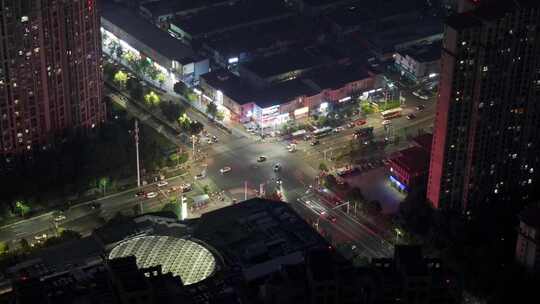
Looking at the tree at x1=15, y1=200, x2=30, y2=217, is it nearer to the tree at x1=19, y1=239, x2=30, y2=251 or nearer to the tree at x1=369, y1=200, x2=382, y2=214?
the tree at x1=19, y1=239, x2=30, y2=251

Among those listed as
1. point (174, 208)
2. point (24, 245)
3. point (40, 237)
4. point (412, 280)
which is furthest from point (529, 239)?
point (24, 245)

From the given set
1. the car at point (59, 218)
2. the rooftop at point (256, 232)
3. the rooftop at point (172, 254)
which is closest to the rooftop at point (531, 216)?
the rooftop at point (256, 232)

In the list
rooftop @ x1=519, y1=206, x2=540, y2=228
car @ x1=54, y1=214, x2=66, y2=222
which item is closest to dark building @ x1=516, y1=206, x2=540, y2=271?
rooftop @ x1=519, y1=206, x2=540, y2=228

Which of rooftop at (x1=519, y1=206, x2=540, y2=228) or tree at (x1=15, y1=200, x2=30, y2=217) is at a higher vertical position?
rooftop at (x1=519, y1=206, x2=540, y2=228)

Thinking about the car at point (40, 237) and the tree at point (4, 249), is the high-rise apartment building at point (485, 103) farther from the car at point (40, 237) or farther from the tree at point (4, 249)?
the tree at point (4, 249)

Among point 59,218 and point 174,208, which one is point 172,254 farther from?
point 59,218

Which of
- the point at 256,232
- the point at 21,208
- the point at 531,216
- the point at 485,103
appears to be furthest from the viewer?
the point at 21,208

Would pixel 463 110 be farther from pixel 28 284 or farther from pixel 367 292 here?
pixel 28 284
